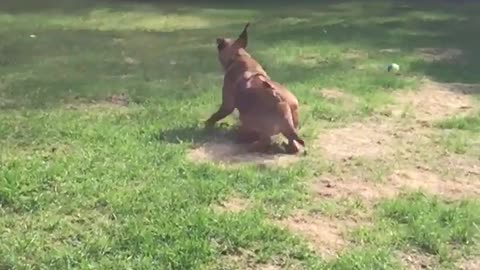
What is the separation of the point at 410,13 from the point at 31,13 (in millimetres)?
6379

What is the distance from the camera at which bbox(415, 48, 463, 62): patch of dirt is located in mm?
10531

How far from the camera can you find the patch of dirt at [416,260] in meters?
4.38

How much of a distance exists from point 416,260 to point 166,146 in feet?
7.44

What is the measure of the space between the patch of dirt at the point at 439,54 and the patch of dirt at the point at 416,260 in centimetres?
614

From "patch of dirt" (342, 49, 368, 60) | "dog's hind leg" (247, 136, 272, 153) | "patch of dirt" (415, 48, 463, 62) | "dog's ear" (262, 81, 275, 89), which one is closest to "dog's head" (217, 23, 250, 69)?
"dog's ear" (262, 81, 275, 89)

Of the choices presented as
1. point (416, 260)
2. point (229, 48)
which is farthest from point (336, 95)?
point (416, 260)

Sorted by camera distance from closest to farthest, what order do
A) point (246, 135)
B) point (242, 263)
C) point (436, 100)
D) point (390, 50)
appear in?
point (242, 263) < point (246, 135) < point (436, 100) < point (390, 50)

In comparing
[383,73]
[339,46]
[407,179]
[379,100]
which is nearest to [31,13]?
[339,46]

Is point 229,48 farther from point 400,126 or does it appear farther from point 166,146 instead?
point 400,126

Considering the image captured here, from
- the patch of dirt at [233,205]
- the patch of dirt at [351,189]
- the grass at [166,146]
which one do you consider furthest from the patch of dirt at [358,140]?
the patch of dirt at [233,205]

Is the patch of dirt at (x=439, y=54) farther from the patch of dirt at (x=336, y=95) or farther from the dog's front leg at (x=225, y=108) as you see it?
the dog's front leg at (x=225, y=108)

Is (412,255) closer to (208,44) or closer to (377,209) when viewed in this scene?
(377,209)

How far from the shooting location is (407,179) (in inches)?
226

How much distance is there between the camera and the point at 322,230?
480 cm
